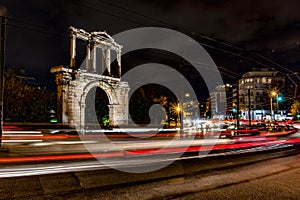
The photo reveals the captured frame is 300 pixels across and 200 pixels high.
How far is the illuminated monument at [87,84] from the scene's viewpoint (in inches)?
1141

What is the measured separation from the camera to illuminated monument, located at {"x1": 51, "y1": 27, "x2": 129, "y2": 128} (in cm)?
2897

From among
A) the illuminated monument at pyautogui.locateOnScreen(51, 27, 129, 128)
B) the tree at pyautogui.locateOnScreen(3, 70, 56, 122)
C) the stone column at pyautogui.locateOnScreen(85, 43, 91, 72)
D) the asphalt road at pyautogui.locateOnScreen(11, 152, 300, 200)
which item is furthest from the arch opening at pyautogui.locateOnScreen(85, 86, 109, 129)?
the asphalt road at pyautogui.locateOnScreen(11, 152, 300, 200)

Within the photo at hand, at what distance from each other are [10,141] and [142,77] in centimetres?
2974

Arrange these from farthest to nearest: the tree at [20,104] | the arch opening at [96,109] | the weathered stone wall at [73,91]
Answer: the arch opening at [96,109], the weathered stone wall at [73,91], the tree at [20,104]

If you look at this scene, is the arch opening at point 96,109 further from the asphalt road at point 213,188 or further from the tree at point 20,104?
the asphalt road at point 213,188

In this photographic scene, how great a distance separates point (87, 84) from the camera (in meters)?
31.4

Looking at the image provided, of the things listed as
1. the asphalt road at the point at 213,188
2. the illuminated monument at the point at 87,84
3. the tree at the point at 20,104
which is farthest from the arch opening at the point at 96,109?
the asphalt road at the point at 213,188

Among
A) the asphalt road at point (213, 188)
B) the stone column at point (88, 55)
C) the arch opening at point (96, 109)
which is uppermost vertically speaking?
the stone column at point (88, 55)

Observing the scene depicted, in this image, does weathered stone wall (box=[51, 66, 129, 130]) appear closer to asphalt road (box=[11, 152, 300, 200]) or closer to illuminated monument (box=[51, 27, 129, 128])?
illuminated monument (box=[51, 27, 129, 128])

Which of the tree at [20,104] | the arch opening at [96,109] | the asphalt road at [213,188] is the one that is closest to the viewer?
the asphalt road at [213,188]

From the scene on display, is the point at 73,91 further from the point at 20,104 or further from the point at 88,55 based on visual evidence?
the point at 88,55

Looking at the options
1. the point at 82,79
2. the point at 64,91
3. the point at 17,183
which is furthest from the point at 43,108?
the point at 17,183

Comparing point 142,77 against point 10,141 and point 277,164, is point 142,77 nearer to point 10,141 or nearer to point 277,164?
point 10,141

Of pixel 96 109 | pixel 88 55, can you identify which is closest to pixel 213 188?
pixel 96 109
